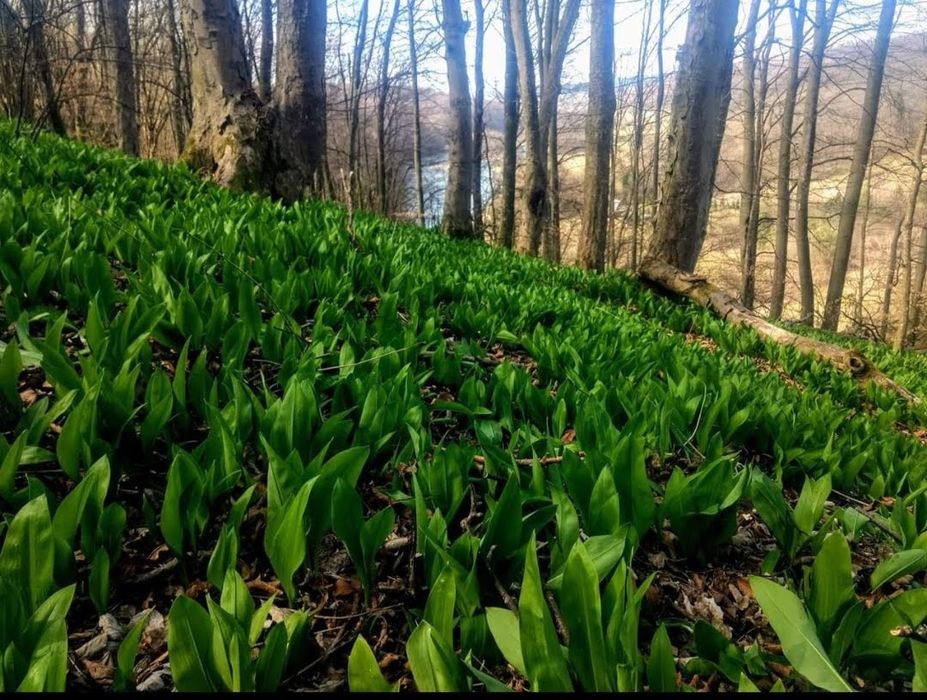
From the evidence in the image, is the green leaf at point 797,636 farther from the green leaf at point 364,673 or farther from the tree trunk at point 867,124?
the tree trunk at point 867,124

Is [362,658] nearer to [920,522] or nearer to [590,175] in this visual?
[920,522]

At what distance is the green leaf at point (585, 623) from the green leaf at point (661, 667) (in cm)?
6

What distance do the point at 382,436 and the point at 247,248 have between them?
2133 millimetres

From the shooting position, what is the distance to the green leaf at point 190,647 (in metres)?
0.80

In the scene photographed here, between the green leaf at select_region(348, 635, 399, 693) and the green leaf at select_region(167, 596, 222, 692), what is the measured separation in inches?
7.8

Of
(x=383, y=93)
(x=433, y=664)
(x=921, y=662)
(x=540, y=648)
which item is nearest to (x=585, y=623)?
(x=540, y=648)

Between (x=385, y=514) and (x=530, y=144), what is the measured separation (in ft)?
33.9

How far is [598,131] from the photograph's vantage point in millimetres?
9625

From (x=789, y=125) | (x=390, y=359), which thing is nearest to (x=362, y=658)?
(x=390, y=359)

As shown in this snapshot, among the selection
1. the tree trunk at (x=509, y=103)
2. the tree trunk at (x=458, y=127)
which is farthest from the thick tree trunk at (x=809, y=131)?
the tree trunk at (x=458, y=127)

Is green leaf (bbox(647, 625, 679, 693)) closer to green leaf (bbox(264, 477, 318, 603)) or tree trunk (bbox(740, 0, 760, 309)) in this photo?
green leaf (bbox(264, 477, 318, 603))

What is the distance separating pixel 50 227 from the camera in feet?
8.68

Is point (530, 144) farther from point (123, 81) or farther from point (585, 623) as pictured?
point (585, 623)

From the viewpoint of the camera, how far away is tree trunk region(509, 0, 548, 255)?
10.3m
